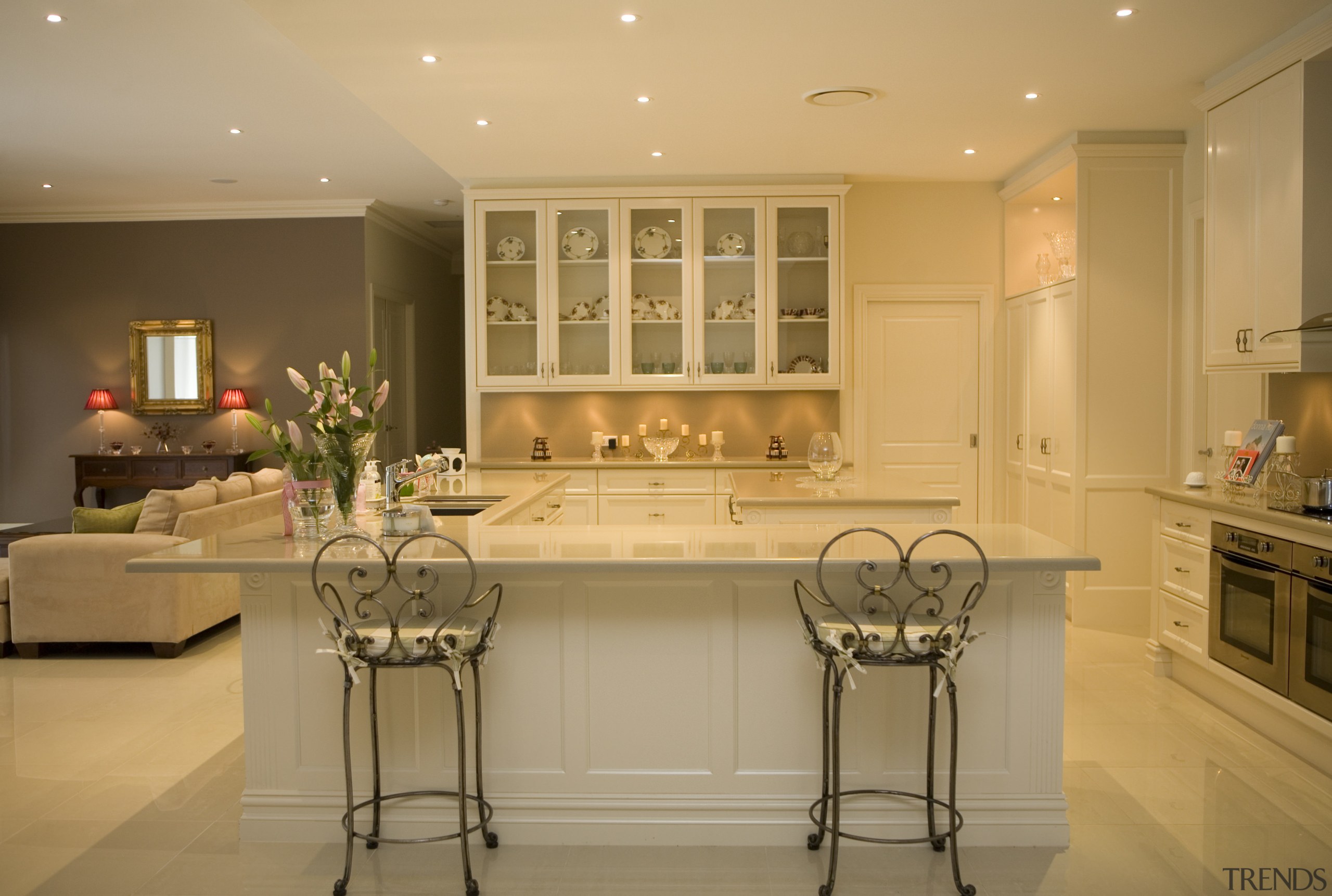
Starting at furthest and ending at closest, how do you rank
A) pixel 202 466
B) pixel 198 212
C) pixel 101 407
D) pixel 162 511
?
1. pixel 101 407
2. pixel 198 212
3. pixel 202 466
4. pixel 162 511

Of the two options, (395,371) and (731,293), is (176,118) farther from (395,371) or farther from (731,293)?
(395,371)

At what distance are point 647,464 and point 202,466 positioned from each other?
3.77 meters

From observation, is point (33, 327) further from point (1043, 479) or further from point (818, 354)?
point (1043, 479)

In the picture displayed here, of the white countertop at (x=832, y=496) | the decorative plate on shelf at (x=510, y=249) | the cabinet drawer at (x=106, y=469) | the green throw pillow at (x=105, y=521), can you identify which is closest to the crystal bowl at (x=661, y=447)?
the decorative plate on shelf at (x=510, y=249)

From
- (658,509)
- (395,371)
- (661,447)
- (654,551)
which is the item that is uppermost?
(395,371)

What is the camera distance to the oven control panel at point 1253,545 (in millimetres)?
3537

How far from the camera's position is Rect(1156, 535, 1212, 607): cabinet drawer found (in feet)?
13.7

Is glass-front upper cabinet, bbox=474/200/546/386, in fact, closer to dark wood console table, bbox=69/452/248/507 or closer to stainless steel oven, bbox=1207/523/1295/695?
dark wood console table, bbox=69/452/248/507

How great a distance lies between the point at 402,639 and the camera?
2.53 metres

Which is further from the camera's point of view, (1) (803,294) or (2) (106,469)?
(2) (106,469)

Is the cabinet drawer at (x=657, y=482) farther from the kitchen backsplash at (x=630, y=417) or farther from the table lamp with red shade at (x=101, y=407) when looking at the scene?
the table lamp with red shade at (x=101, y=407)

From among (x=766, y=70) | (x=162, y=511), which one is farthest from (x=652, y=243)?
(x=162, y=511)

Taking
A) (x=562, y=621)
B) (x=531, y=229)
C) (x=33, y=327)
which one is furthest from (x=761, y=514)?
(x=33, y=327)

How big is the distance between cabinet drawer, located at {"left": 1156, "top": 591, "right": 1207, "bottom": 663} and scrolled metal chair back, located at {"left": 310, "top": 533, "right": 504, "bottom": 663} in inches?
120
